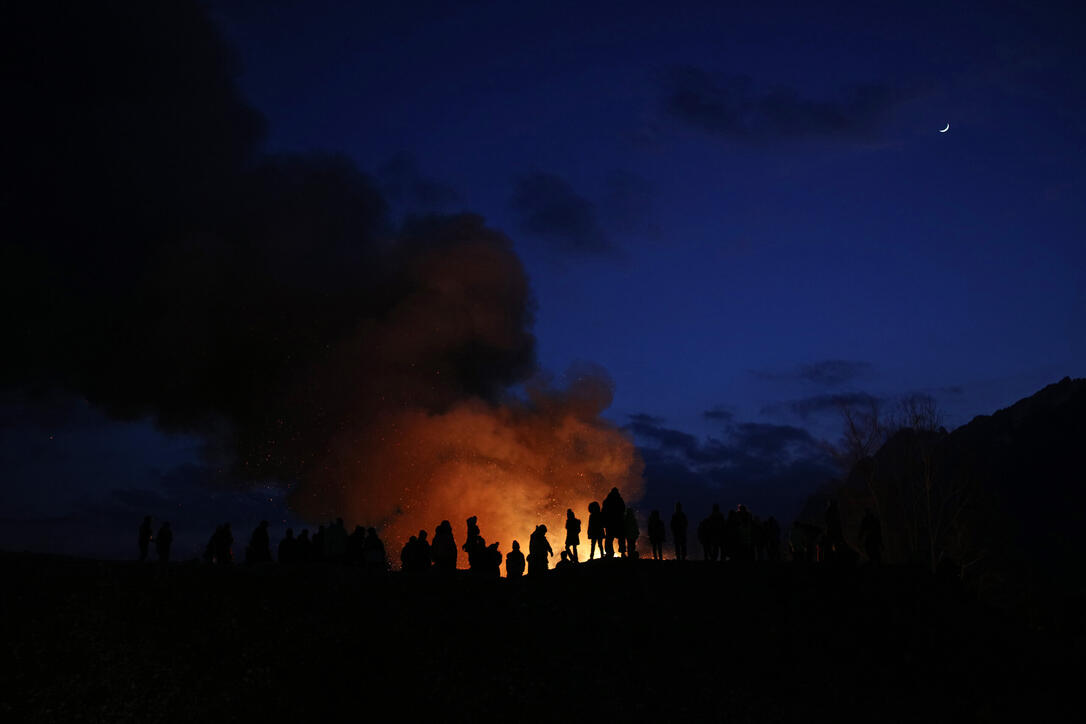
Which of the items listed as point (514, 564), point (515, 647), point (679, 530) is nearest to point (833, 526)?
point (679, 530)

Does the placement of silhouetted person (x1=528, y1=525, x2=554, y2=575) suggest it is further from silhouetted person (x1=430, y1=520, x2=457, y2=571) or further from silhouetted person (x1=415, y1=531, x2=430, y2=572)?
silhouetted person (x1=415, y1=531, x2=430, y2=572)

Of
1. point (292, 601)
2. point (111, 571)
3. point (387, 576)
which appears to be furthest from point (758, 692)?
point (111, 571)

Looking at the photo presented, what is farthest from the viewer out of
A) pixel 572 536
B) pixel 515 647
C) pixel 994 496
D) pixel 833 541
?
pixel 994 496

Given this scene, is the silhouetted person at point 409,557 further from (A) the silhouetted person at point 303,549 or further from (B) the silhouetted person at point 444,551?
(A) the silhouetted person at point 303,549

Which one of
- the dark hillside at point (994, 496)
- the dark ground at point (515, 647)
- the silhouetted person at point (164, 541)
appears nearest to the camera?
the dark ground at point (515, 647)

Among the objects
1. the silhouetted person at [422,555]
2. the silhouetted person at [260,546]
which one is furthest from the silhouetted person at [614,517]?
the silhouetted person at [260,546]

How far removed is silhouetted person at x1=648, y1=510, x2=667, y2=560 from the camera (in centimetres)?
3059

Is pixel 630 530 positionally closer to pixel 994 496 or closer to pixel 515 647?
pixel 515 647

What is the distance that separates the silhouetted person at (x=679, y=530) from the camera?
100 feet

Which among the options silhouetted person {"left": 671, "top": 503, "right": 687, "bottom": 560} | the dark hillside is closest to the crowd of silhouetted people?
silhouetted person {"left": 671, "top": 503, "right": 687, "bottom": 560}

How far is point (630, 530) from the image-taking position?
29672 millimetres

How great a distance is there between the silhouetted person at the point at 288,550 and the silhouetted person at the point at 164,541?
3.45 m

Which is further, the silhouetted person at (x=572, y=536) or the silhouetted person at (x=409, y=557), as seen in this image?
the silhouetted person at (x=572, y=536)

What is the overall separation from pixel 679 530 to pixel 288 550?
13.5m
